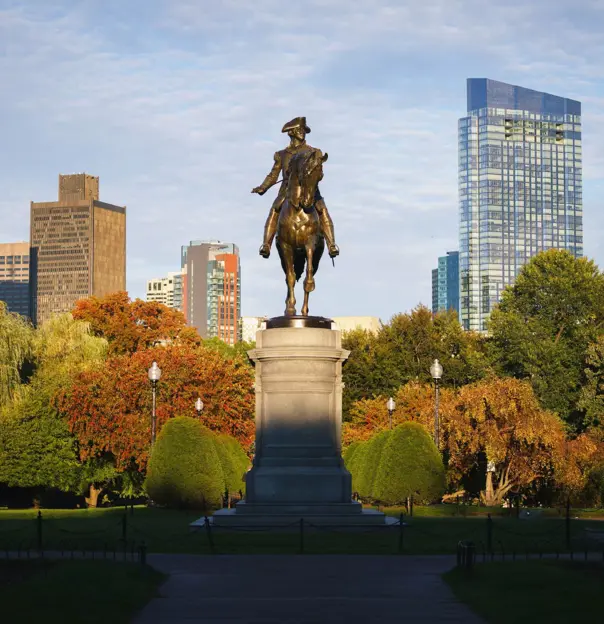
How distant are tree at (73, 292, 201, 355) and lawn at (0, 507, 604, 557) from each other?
56.2 m

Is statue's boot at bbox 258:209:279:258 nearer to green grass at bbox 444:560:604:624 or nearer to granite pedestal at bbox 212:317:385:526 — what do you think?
granite pedestal at bbox 212:317:385:526

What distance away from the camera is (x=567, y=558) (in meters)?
24.9

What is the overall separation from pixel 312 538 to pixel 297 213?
848 centimetres

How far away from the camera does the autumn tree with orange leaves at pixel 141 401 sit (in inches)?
2484

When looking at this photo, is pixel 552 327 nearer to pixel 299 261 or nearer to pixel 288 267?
pixel 299 261

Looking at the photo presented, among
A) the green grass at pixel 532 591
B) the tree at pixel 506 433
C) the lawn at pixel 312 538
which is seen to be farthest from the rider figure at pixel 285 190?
the tree at pixel 506 433

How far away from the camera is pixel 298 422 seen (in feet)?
104

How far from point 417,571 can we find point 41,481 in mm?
41787

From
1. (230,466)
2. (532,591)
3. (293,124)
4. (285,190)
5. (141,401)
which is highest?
(293,124)

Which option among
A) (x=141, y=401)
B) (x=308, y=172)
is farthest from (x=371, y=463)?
(x=308, y=172)

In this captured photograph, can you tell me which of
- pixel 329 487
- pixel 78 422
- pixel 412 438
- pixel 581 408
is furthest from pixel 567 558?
pixel 581 408

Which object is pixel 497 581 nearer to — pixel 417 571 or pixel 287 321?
pixel 417 571

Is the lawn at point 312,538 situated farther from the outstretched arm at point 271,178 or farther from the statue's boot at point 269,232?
the outstretched arm at point 271,178

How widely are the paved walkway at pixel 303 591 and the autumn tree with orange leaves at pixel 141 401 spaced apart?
37865mm
